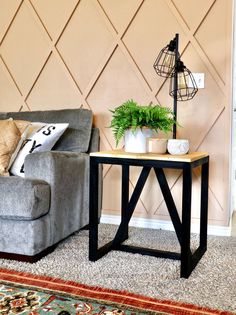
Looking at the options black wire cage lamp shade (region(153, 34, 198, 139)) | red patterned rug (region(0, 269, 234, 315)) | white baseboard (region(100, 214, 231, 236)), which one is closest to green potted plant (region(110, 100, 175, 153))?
black wire cage lamp shade (region(153, 34, 198, 139))

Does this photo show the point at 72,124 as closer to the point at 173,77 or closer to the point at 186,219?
the point at 173,77

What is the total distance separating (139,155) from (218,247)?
2.83 ft

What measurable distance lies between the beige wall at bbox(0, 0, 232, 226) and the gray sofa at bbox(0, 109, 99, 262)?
539 mm

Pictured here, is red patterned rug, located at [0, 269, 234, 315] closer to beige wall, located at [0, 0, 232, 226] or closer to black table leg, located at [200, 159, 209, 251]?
black table leg, located at [200, 159, 209, 251]

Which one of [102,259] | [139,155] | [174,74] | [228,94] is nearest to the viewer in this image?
[139,155]

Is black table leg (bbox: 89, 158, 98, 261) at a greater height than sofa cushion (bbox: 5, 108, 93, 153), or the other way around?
sofa cushion (bbox: 5, 108, 93, 153)

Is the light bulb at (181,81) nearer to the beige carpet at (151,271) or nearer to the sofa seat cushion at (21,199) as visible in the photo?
the beige carpet at (151,271)

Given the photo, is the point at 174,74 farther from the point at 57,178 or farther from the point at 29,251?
the point at 29,251

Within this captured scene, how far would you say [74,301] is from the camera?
1.63 m

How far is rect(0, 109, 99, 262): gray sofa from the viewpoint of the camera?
79.1 inches

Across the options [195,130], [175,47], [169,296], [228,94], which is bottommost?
[169,296]

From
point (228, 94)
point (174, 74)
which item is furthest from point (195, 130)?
point (174, 74)

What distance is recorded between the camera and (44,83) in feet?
10.1

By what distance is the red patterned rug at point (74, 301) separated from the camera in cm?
155
